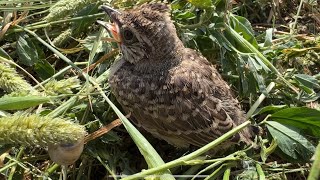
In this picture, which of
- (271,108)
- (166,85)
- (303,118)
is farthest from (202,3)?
(303,118)

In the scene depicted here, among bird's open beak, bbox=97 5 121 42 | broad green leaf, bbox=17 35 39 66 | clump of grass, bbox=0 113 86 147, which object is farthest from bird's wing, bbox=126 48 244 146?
clump of grass, bbox=0 113 86 147

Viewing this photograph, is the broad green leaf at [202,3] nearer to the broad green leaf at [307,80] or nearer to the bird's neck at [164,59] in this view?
the bird's neck at [164,59]

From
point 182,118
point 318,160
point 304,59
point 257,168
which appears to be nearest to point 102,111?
point 182,118

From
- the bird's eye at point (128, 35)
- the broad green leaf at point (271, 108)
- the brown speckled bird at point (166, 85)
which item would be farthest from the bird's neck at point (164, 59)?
the broad green leaf at point (271, 108)

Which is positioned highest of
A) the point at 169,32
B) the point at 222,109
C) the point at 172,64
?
the point at 169,32

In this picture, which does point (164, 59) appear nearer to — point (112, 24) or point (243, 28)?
point (112, 24)

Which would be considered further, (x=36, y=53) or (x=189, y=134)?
(x=36, y=53)

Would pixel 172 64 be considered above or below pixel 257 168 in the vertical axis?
above

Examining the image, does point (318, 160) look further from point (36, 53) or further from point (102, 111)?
point (36, 53)

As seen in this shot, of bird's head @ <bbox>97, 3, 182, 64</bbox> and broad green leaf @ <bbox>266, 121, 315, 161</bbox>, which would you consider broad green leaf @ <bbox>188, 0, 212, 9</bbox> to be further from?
broad green leaf @ <bbox>266, 121, 315, 161</bbox>
